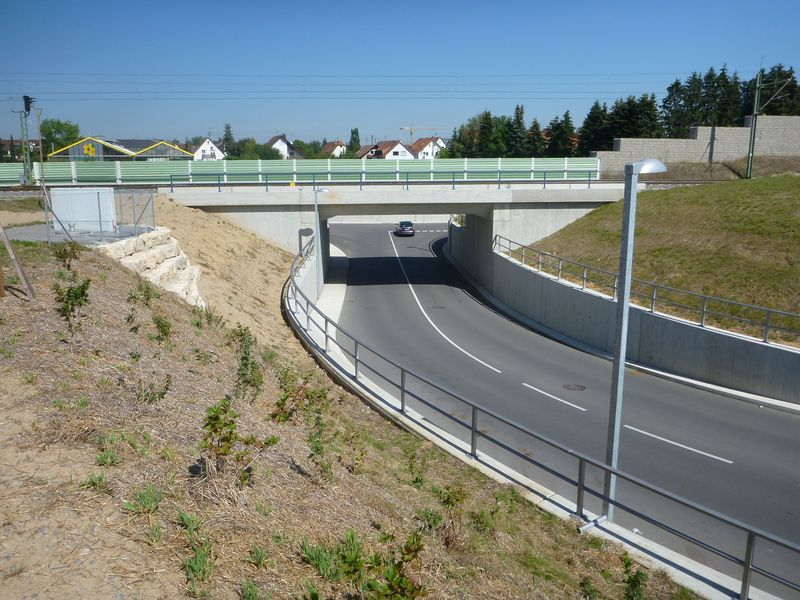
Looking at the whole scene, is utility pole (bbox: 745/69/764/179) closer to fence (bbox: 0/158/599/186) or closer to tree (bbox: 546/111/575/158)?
fence (bbox: 0/158/599/186)

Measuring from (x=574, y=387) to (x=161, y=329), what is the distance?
1119cm

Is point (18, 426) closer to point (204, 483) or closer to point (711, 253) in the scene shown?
point (204, 483)

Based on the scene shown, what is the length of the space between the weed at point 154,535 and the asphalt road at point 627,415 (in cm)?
725

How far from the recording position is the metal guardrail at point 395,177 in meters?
33.5

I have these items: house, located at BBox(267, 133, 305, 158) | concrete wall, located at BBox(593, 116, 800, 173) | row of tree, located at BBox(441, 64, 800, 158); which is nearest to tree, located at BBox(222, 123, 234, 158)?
house, located at BBox(267, 133, 305, 158)

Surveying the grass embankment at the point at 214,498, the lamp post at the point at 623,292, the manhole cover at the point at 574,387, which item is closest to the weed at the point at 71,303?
the grass embankment at the point at 214,498

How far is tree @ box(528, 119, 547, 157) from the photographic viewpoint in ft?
252

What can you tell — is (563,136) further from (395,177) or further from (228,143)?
(228,143)

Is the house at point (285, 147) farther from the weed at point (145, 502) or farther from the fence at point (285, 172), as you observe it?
the weed at point (145, 502)

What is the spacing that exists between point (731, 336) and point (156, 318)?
47.5ft

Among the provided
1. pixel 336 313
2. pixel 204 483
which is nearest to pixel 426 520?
pixel 204 483

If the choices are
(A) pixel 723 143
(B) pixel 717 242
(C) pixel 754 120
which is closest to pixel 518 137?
(A) pixel 723 143

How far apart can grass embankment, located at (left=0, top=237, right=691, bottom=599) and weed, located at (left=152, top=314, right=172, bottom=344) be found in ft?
0.36

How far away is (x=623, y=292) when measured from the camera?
26.9 feet
